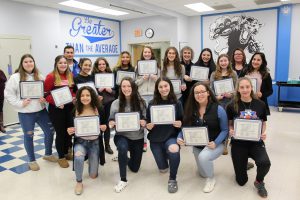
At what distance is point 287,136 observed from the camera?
14.9 ft

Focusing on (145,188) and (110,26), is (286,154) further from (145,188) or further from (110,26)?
(110,26)

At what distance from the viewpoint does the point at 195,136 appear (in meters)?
2.70

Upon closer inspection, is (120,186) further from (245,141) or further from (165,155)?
(245,141)

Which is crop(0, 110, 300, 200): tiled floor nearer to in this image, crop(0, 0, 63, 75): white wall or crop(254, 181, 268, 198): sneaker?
crop(254, 181, 268, 198): sneaker

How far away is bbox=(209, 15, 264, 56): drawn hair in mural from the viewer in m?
7.55

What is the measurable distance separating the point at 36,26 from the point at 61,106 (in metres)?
3.92

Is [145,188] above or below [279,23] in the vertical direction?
below

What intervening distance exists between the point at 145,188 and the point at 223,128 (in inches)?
40.9

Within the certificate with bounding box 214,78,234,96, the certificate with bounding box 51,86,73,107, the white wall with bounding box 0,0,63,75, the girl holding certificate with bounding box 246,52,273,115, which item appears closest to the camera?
the certificate with bounding box 51,86,73,107

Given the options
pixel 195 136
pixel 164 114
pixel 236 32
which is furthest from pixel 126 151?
pixel 236 32

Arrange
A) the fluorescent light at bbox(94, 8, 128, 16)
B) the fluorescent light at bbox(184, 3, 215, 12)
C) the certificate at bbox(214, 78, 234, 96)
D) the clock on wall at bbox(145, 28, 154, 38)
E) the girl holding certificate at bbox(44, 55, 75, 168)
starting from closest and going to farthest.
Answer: the girl holding certificate at bbox(44, 55, 75, 168) < the certificate at bbox(214, 78, 234, 96) < the fluorescent light at bbox(184, 3, 215, 12) < the fluorescent light at bbox(94, 8, 128, 16) < the clock on wall at bbox(145, 28, 154, 38)

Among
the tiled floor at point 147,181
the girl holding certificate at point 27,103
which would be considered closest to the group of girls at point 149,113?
the girl holding certificate at point 27,103

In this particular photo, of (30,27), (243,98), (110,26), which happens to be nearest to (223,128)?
(243,98)

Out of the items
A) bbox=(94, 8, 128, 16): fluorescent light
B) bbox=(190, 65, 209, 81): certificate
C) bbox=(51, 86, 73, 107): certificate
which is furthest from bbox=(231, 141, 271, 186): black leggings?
bbox=(94, 8, 128, 16): fluorescent light
